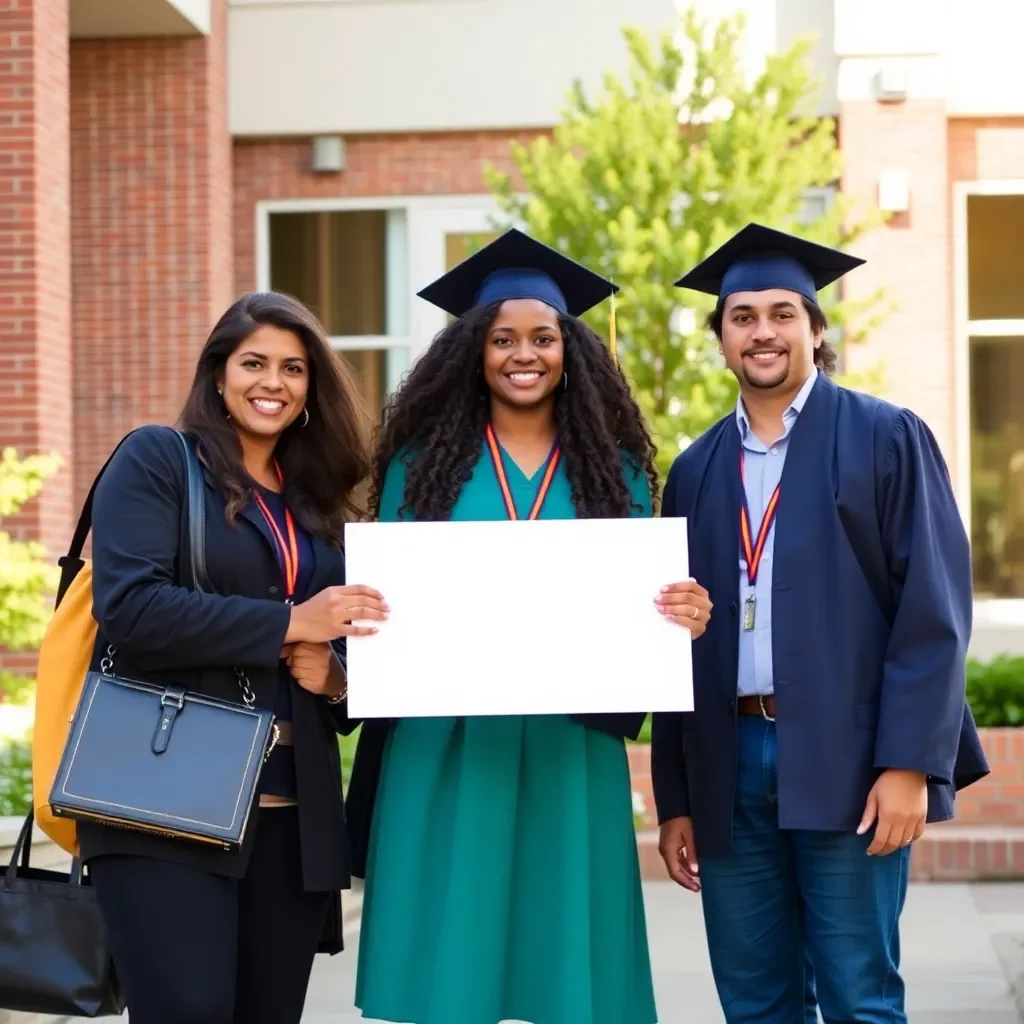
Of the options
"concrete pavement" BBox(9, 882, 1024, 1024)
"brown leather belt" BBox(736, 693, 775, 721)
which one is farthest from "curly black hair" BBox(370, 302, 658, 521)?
"concrete pavement" BBox(9, 882, 1024, 1024)

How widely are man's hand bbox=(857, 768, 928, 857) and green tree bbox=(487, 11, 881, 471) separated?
4.84 m

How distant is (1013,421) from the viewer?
11.3 meters

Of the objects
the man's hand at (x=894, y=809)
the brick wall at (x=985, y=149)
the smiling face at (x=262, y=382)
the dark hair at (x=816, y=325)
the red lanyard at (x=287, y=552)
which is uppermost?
the brick wall at (x=985, y=149)

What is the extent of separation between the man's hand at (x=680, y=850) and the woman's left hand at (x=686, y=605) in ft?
1.89

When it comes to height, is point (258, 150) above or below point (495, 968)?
above

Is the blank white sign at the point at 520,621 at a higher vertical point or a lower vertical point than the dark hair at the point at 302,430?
lower

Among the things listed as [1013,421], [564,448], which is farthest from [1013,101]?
[564,448]

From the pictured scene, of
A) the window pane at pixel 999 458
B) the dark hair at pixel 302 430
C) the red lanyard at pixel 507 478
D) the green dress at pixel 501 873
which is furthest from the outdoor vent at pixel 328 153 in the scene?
the green dress at pixel 501 873

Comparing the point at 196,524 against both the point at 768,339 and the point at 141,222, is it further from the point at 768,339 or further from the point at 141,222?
the point at 141,222

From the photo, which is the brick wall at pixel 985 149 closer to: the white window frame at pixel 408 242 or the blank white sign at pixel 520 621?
the white window frame at pixel 408 242

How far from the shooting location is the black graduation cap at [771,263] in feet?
12.7

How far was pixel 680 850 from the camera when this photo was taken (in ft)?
12.9

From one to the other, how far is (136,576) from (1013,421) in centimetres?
896

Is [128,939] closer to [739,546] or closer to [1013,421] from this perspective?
[739,546]
